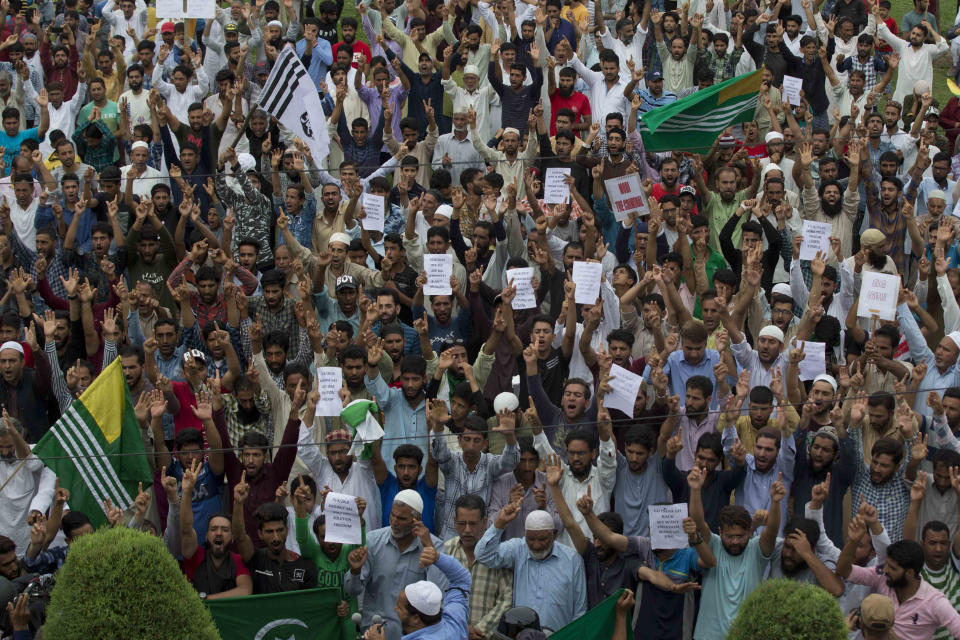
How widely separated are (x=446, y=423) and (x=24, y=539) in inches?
118

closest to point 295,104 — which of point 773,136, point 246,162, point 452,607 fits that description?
point 246,162

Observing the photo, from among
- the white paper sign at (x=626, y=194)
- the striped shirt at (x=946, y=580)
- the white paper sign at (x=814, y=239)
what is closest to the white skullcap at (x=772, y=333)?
the white paper sign at (x=814, y=239)

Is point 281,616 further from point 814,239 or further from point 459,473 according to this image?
point 814,239

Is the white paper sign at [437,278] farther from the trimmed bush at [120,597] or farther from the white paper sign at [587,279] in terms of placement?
the trimmed bush at [120,597]

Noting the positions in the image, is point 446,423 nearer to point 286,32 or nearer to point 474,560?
point 474,560

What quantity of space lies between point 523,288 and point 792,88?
5340 millimetres

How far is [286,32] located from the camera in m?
18.3

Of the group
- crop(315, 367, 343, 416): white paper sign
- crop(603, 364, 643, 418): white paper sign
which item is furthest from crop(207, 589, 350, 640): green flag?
crop(603, 364, 643, 418): white paper sign

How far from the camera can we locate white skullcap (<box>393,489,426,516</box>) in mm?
9453

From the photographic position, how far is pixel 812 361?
11195 millimetres

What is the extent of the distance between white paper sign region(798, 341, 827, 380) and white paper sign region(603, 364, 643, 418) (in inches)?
59.6

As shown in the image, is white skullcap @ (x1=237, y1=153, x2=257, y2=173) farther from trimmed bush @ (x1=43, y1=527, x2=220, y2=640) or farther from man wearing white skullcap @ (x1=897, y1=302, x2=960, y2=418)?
trimmed bush @ (x1=43, y1=527, x2=220, y2=640)

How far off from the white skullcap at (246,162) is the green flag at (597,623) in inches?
268

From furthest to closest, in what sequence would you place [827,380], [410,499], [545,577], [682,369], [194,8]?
[194,8]
[682,369]
[827,380]
[410,499]
[545,577]
